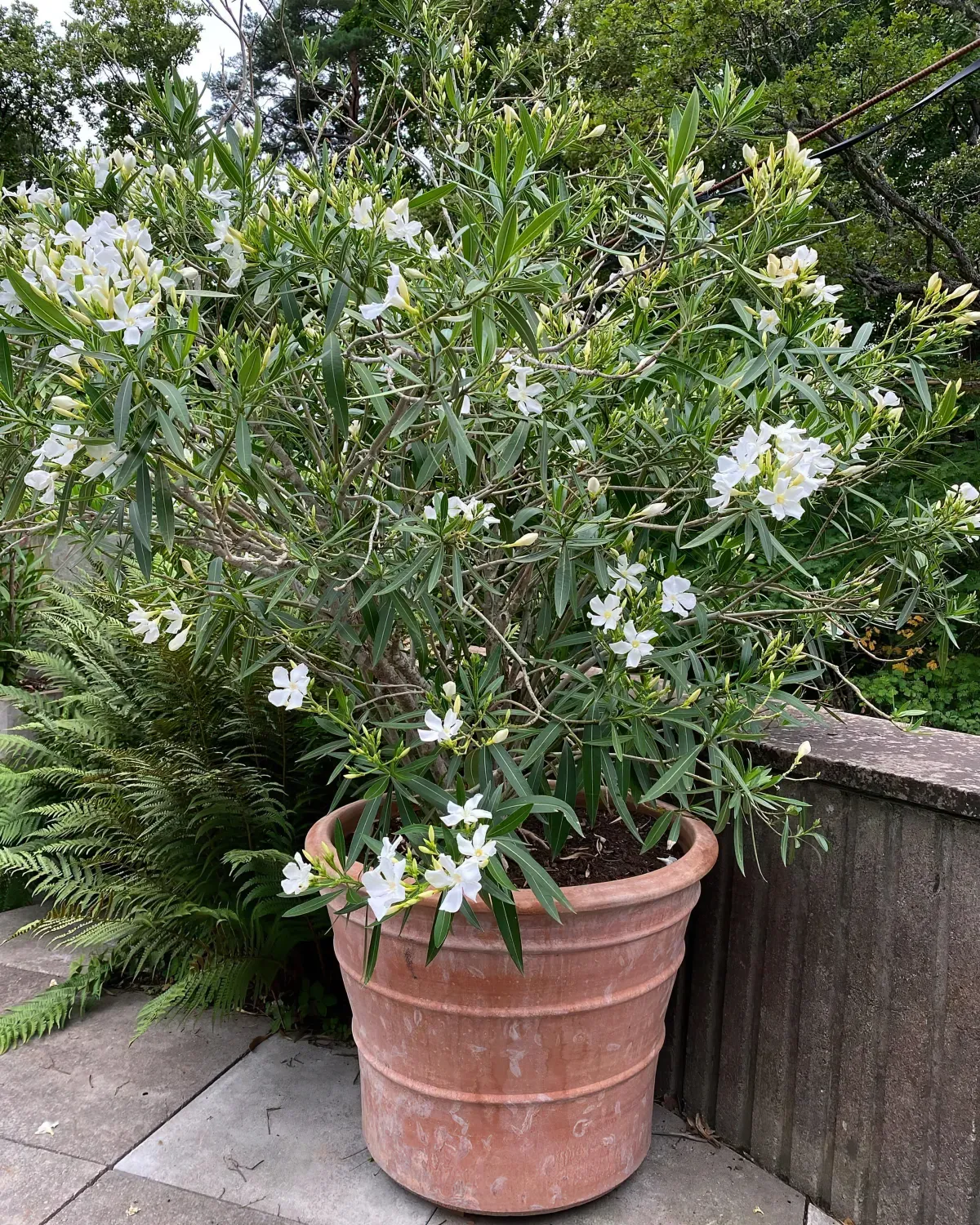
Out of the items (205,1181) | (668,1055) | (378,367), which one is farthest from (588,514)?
(205,1181)

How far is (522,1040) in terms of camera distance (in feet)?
5.51

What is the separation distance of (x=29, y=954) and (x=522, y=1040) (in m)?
1.88

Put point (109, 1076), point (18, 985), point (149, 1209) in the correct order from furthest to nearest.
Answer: point (18, 985) → point (109, 1076) → point (149, 1209)

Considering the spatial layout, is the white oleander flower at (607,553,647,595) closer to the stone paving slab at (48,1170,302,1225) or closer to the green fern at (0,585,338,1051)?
the green fern at (0,585,338,1051)

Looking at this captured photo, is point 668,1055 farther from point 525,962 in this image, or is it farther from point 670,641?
point 670,641

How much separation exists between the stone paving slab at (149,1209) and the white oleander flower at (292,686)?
1043 millimetres

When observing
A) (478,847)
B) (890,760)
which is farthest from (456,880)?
(890,760)

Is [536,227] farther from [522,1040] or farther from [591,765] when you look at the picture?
[522,1040]

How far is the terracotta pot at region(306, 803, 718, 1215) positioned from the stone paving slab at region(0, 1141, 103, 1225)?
0.62 meters

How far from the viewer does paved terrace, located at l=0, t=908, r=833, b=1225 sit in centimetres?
180

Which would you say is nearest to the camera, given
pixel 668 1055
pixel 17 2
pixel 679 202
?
pixel 679 202

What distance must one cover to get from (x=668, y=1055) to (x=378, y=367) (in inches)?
67.0

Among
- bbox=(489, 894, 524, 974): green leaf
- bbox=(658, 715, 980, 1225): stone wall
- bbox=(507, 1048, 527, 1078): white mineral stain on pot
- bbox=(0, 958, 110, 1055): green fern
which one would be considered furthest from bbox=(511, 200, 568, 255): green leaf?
bbox=(0, 958, 110, 1055): green fern

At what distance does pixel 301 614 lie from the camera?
6.51ft
